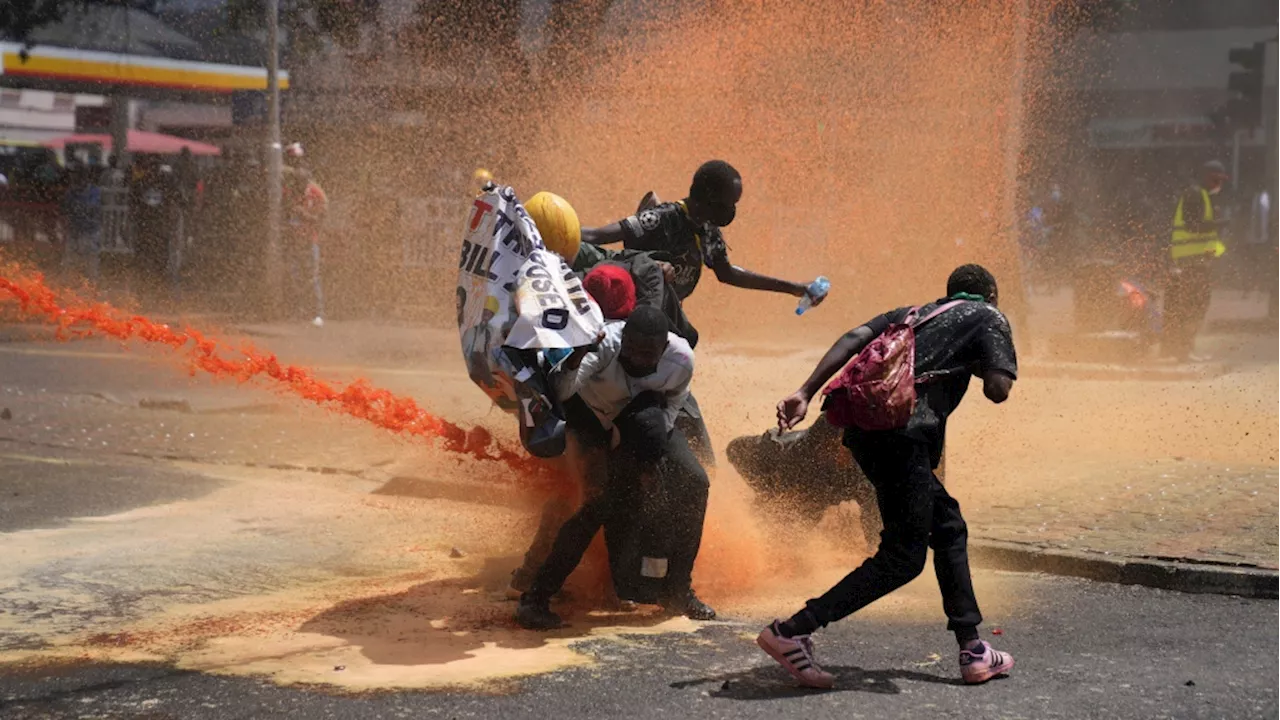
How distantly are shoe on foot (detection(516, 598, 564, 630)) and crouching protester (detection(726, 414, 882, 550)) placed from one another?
1.44 m

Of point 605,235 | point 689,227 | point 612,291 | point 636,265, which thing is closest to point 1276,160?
point 689,227

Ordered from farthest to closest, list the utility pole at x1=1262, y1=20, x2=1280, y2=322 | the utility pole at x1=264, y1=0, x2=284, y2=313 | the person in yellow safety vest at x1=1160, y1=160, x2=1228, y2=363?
the utility pole at x1=1262, y1=20, x2=1280, y2=322 < the utility pole at x1=264, y1=0, x2=284, y2=313 < the person in yellow safety vest at x1=1160, y1=160, x2=1228, y2=363

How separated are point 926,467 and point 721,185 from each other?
6.92 feet

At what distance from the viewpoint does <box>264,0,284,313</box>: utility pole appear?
19.6 meters

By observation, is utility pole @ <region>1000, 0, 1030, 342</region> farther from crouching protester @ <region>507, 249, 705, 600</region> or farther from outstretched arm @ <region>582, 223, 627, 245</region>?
crouching protester @ <region>507, 249, 705, 600</region>

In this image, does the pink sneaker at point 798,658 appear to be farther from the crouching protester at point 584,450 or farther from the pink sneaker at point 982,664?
the crouching protester at point 584,450

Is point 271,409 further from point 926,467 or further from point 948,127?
point 948,127

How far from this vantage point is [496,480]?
8.34m

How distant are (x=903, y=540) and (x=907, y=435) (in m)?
0.34

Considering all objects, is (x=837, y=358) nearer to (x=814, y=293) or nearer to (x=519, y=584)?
(x=519, y=584)

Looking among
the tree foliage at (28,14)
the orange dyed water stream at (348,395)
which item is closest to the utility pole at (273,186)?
the tree foliage at (28,14)

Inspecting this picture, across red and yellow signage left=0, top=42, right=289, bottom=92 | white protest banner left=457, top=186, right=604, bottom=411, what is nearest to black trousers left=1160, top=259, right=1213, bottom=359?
white protest banner left=457, top=186, right=604, bottom=411

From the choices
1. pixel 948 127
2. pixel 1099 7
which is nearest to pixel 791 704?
pixel 948 127

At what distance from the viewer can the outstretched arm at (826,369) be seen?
5.08 metres
